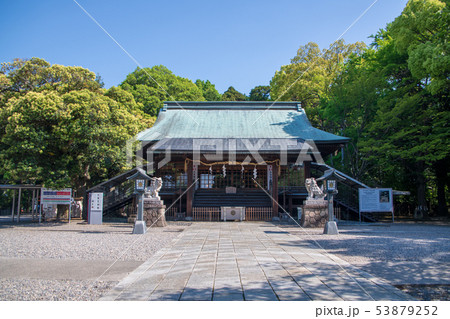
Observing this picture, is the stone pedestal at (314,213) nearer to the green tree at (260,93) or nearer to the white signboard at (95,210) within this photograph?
the white signboard at (95,210)

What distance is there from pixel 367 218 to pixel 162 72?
33.1 metres

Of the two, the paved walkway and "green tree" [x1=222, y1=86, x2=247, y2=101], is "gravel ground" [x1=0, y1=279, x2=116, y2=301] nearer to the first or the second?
the paved walkway

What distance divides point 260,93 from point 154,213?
34631 mm

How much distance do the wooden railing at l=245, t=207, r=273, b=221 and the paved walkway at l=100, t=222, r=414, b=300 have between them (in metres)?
9.47

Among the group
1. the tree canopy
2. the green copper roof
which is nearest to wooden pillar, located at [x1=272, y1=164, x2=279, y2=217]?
the green copper roof

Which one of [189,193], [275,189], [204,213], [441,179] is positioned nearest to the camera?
[204,213]

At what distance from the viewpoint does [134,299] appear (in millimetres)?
4004

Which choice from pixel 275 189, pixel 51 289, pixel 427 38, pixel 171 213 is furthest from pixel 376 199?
pixel 51 289

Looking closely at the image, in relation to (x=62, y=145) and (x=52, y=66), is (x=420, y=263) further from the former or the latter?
(x=52, y=66)

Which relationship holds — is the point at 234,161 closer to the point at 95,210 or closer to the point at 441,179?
the point at 95,210

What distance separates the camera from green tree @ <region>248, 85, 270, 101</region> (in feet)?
145

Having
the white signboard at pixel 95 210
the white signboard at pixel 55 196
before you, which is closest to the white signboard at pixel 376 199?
the white signboard at pixel 95 210

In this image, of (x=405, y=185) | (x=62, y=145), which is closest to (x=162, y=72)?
(x=62, y=145)

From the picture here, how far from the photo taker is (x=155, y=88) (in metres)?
36.5
